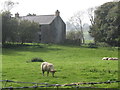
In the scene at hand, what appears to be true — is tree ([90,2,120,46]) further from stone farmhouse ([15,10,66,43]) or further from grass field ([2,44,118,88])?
grass field ([2,44,118,88])

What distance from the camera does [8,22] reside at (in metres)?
74.3

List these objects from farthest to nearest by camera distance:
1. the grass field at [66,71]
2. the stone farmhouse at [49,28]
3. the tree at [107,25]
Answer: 1. the stone farmhouse at [49,28]
2. the tree at [107,25]
3. the grass field at [66,71]

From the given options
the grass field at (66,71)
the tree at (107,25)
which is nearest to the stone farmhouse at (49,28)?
the tree at (107,25)

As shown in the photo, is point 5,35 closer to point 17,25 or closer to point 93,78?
point 17,25

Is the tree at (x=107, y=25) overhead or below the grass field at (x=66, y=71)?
overhead

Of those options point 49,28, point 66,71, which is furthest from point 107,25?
point 66,71

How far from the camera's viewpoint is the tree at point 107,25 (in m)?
82.3

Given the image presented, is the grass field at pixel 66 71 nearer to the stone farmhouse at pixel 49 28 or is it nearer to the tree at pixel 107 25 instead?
the tree at pixel 107 25

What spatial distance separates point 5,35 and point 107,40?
3508cm

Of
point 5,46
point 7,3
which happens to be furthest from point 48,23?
point 5,46

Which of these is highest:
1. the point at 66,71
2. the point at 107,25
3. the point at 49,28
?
the point at 107,25

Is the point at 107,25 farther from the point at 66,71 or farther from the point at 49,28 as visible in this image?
the point at 66,71

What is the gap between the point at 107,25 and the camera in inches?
3442

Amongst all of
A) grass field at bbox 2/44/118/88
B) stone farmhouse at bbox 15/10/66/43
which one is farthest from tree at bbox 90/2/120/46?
grass field at bbox 2/44/118/88
